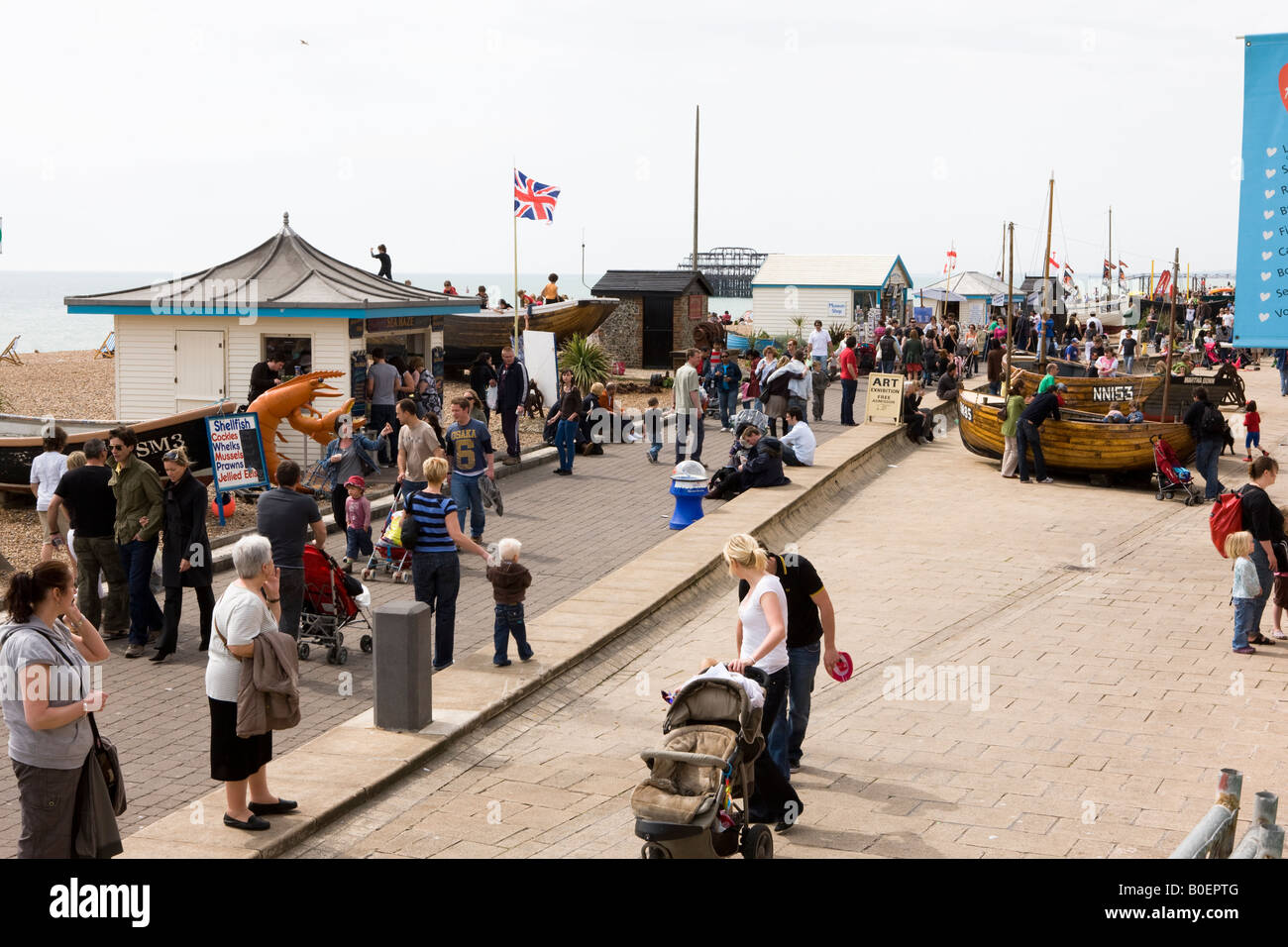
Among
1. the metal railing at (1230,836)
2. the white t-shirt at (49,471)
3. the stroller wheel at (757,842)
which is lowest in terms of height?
the stroller wheel at (757,842)

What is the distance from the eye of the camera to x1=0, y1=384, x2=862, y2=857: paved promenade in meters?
8.37

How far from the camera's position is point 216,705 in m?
7.15

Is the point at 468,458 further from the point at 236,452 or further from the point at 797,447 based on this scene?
the point at 797,447

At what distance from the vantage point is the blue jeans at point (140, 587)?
11.0 meters

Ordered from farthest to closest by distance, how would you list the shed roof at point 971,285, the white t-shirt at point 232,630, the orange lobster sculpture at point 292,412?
the shed roof at point 971,285
the orange lobster sculpture at point 292,412
the white t-shirt at point 232,630

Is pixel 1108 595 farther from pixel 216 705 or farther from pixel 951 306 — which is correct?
pixel 951 306

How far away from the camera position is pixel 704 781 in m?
6.56

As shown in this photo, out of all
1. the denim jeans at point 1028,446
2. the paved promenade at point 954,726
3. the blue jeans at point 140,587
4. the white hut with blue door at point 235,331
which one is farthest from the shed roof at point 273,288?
the denim jeans at point 1028,446

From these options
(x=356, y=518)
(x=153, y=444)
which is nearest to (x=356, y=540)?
(x=356, y=518)

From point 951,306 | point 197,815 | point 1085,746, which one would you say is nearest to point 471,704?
point 197,815

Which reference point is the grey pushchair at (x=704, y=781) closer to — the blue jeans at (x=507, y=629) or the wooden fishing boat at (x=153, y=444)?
the blue jeans at (x=507, y=629)

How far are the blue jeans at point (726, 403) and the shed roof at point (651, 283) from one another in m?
11.5

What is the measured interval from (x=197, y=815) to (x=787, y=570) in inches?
143

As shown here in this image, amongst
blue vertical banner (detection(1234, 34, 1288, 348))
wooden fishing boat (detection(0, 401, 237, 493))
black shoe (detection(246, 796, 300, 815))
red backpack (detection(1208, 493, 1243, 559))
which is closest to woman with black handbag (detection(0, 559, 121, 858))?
black shoe (detection(246, 796, 300, 815))
